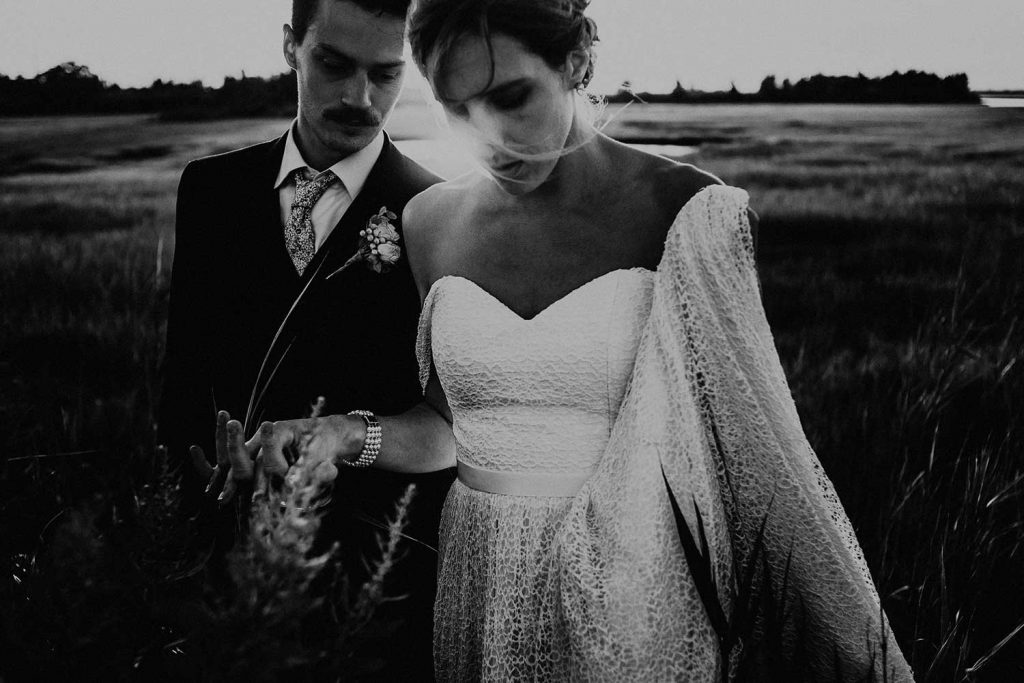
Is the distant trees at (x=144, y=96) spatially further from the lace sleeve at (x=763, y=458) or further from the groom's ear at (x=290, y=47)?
the lace sleeve at (x=763, y=458)

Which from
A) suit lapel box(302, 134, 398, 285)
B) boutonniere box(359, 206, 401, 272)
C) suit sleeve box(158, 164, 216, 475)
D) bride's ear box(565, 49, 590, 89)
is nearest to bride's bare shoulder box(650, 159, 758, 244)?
bride's ear box(565, 49, 590, 89)

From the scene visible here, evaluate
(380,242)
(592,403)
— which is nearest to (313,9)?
(380,242)

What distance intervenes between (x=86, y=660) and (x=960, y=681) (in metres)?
1.66

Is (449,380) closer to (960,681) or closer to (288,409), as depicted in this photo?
(288,409)

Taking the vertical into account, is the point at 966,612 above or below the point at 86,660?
below

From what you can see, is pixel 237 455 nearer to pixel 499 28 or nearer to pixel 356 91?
pixel 499 28

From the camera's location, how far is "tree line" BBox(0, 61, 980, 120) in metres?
3.18

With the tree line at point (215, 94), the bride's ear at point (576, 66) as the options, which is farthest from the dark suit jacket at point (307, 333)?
the tree line at point (215, 94)

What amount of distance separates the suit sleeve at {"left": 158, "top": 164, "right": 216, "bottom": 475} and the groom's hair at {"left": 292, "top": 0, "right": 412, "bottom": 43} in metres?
0.51

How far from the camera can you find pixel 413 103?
114 inches

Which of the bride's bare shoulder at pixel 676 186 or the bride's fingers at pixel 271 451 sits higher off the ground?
the bride's bare shoulder at pixel 676 186

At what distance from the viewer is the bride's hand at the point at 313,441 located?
1309 mm

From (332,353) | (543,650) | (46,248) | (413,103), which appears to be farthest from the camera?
(46,248)

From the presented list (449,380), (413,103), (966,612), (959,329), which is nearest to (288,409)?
(449,380)
